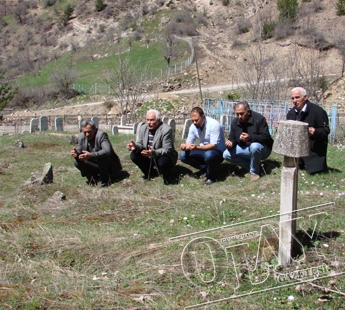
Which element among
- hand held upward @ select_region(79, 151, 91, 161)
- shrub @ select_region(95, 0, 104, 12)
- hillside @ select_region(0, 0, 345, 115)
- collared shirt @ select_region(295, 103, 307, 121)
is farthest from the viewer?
shrub @ select_region(95, 0, 104, 12)

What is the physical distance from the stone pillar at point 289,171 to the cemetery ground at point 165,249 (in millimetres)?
167

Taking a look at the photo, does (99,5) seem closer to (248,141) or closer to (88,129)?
(88,129)

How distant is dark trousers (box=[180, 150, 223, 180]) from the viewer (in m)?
6.94

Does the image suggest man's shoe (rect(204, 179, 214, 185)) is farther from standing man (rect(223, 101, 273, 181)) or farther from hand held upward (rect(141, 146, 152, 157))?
hand held upward (rect(141, 146, 152, 157))

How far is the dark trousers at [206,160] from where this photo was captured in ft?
22.8

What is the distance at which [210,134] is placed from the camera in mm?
7156

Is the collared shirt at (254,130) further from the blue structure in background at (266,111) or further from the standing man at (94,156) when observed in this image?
the blue structure in background at (266,111)

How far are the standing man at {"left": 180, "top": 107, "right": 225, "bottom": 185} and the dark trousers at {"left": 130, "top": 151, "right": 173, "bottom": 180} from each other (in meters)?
0.36

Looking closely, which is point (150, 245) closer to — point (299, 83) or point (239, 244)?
point (239, 244)

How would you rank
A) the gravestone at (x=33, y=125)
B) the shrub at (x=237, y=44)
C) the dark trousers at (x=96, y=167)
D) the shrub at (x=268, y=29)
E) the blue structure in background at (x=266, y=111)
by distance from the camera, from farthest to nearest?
the shrub at (x=237, y=44) < the shrub at (x=268, y=29) < the gravestone at (x=33, y=125) < the blue structure in background at (x=266, y=111) < the dark trousers at (x=96, y=167)

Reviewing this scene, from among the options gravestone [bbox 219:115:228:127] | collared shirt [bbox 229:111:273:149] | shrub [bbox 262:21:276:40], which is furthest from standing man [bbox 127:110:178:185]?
shrub [bbox 262:21:276:40]

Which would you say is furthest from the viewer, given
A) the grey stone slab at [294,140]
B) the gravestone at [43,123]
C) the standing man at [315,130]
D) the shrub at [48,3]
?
the shrub at [48,3]

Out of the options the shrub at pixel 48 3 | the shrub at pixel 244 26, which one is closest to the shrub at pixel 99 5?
the shrub at pixel 48 3

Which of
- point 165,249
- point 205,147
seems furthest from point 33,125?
point 165,249
